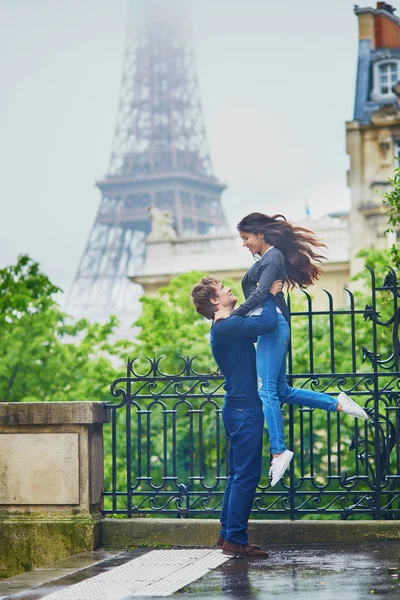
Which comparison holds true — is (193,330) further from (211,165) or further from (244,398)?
(211,165)

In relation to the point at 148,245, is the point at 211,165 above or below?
above

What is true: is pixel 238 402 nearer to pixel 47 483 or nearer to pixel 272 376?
pixel 272 376

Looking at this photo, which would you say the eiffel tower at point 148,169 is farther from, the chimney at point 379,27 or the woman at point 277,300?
the woman at point 277,300

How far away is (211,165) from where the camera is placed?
108 meters

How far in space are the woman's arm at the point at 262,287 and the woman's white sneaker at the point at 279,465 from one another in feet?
3.13

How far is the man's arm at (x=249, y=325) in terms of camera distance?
25.9 ft

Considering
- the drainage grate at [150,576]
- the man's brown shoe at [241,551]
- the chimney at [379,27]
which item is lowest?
the drainage grate at [150,576]

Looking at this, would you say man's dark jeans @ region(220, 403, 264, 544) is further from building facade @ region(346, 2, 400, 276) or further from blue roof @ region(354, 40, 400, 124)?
blue roof @ region(354, 40, 400, 124)

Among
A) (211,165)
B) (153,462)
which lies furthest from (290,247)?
(211,165)

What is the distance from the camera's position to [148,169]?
102m

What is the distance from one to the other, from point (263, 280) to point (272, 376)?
632 mm

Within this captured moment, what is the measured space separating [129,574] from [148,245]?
43.7 m

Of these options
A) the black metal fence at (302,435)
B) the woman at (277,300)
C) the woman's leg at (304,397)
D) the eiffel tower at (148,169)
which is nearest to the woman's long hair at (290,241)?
the woman at (277,300)

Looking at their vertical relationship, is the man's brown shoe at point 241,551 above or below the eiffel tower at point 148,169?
below
